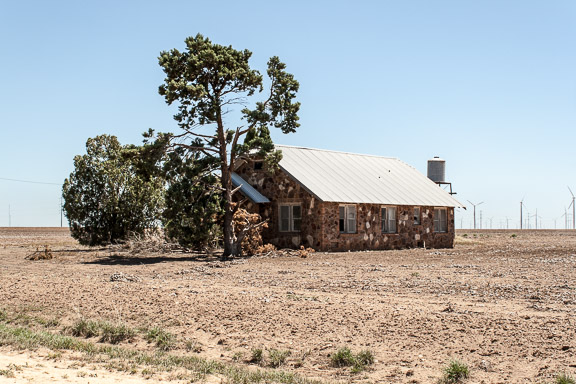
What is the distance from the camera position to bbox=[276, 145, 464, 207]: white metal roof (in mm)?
31594

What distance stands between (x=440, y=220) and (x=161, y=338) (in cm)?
2886

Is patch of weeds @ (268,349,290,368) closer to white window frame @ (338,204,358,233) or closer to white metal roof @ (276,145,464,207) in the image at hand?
white metal roof @ (276,145,464,207)

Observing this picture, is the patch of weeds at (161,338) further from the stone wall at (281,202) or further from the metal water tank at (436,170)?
the metal water tank at (436,170)

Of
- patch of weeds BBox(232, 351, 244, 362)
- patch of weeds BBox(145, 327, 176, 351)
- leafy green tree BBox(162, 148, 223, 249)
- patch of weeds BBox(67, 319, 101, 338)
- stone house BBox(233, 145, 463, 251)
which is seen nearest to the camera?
patch of weeds BBox(232, 351, 244, 362)

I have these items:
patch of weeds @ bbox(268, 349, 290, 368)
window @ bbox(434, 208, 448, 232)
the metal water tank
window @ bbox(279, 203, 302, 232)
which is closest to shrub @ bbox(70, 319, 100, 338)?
patch of weeds @ bbox(268, 349, 290, 368)

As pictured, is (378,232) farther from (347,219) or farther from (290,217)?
(290,217)

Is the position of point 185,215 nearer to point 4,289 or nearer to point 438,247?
point 4,289

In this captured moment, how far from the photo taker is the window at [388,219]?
34.2 meters

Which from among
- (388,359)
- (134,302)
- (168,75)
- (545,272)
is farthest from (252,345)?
(168,75)

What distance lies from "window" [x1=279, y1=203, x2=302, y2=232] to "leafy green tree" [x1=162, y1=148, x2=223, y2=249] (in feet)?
16.8

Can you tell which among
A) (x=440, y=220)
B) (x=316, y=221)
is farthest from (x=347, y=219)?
(x=440, y=220)

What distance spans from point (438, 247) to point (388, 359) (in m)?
28.5

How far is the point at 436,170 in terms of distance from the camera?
44.5 meters

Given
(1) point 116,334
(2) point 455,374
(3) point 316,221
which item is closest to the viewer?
(2) point 455,374
